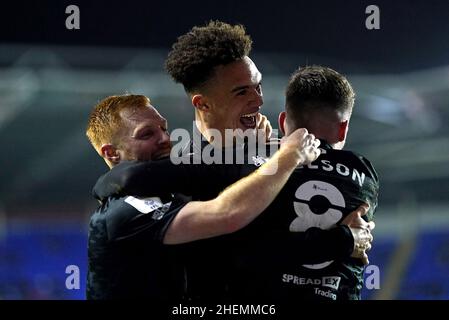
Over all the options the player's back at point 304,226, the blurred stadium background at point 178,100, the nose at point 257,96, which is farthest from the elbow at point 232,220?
the blurred stadium background at point 178,100

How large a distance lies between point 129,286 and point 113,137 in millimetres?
512

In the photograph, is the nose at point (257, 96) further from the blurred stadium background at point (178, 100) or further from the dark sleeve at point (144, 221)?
the blurred stadium background at point (178, 100)

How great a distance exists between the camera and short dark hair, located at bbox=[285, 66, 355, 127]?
229 cm

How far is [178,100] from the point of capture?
20.4ft

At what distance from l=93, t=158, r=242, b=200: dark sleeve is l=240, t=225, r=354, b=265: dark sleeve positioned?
0.25 m

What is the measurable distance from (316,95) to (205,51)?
0.59 metres

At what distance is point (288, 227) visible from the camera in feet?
7.29

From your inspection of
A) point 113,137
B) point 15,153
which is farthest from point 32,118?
point 113,137

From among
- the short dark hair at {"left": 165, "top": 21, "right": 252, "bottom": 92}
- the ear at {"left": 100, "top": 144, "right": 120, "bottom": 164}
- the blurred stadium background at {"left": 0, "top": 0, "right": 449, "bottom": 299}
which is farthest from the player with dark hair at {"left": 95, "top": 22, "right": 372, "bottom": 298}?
the blurred stadium background at {"left": 0, "top": 0, "right": 449, "bottom": 299}

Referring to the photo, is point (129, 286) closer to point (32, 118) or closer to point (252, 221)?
point (252, 221)

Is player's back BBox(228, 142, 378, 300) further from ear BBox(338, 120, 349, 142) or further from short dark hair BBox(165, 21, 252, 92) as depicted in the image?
short dark hair BBox(165, 21, 252, 92)

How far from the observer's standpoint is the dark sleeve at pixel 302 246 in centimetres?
219

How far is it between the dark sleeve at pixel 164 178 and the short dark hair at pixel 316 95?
26cm

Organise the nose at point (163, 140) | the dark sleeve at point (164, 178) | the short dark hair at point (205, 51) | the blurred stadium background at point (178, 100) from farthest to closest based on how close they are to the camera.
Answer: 1. the blurred stadium background at point (178, 100)
2. the short dark hair at point (205, 51)
3. the nose at point (163, 140)
4. the dark sleeve at point (164, 178)
